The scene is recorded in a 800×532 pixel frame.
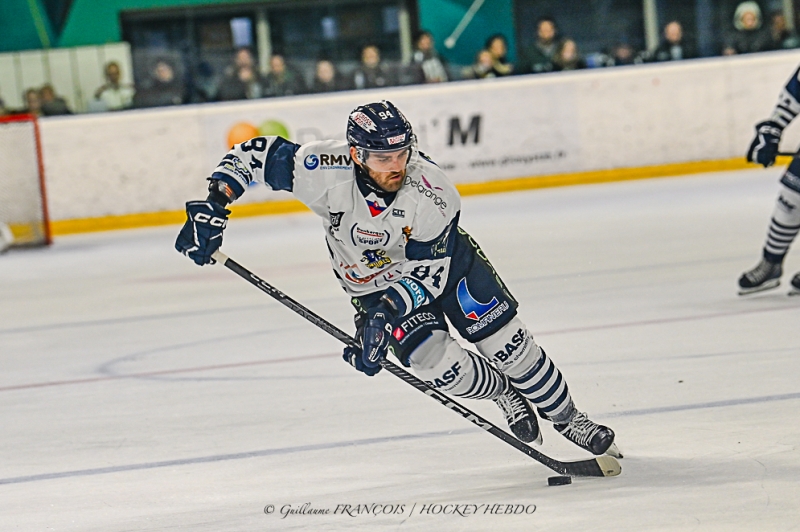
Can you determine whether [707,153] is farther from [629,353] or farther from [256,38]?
[629,353]

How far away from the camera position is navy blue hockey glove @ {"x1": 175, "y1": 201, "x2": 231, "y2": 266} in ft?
9.27

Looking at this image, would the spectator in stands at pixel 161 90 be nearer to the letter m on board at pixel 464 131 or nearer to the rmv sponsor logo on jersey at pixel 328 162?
the letter m on board at pixel 464 131

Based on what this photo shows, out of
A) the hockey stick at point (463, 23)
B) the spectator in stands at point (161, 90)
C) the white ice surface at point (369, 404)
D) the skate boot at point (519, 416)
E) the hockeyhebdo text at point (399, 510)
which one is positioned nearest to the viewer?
the hockeyhebdo text at point (399, 510)

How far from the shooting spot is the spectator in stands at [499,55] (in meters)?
10.3

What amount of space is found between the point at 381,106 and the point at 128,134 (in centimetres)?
736

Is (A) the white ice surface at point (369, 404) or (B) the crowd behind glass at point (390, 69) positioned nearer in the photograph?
(A) the white ice surface at point (369, 404)

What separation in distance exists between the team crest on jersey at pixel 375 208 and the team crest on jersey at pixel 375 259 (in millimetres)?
120

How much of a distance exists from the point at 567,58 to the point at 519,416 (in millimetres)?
7692

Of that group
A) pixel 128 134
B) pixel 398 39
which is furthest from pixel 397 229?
pixel 398 39

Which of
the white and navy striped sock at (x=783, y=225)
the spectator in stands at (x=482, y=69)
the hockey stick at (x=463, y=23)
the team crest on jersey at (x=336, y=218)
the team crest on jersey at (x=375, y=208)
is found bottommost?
the white and navy striped sock at (x=783, y=225)

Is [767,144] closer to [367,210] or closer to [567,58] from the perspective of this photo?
[367,210]

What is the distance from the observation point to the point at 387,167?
107 inches

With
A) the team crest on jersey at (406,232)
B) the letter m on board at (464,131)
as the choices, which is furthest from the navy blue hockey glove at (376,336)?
the letter m on board at (464,131)

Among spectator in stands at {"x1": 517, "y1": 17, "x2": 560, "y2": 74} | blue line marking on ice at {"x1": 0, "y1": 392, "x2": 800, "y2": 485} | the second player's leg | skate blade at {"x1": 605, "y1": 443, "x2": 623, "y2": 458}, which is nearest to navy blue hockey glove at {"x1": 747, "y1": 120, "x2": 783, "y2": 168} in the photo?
the second player's leg
